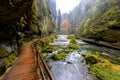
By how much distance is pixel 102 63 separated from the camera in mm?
17141

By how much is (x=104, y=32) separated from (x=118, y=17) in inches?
253

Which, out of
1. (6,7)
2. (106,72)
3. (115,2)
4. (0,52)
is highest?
(115,2)

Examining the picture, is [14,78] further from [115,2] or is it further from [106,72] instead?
[115,2]

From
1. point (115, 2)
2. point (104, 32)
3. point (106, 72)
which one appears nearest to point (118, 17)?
point (104, 32)

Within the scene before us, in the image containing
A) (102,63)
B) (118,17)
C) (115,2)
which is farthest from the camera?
(115,2)

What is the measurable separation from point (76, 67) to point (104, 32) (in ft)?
97.1

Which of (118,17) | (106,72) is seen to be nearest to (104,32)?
(118,17)

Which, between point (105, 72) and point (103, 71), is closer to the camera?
point (105, 72)

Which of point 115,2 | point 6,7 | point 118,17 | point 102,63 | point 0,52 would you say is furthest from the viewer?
point 115,2

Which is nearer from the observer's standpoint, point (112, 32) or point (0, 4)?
point (0, 4)

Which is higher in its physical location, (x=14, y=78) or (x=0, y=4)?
(x=0, y=4)

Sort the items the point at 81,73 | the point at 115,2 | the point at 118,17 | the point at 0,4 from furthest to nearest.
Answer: the point at 115,2
the point at 118,17
the point at 81,73
the point at 0,4

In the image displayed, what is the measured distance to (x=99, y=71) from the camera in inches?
574

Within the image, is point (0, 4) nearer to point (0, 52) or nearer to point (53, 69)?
point (0, 52)
